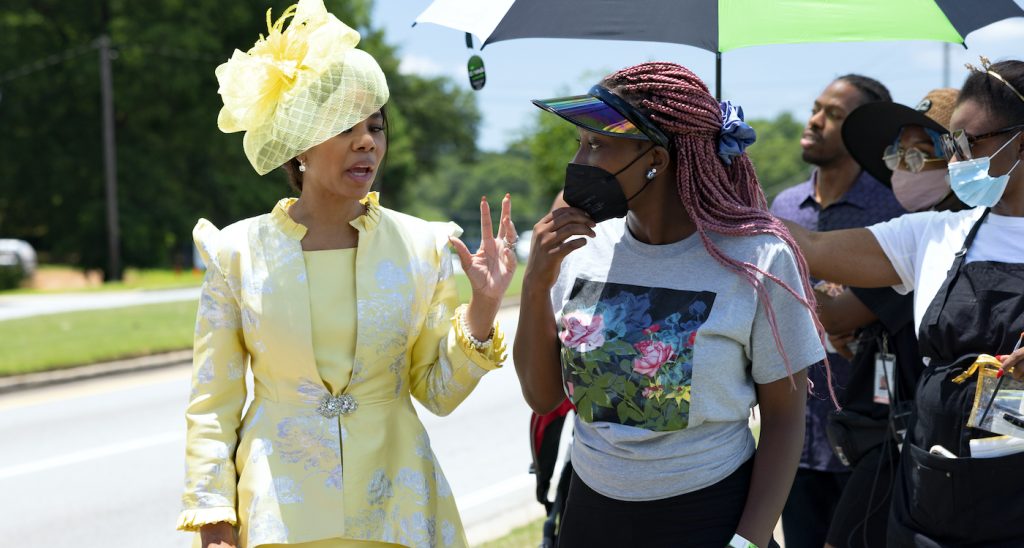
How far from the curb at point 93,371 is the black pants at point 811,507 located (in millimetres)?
8781

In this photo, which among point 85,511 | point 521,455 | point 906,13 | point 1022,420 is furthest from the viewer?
point 521,455

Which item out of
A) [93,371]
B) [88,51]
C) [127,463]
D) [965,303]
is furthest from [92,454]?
[88,51]

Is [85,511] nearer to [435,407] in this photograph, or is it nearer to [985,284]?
[435,407]

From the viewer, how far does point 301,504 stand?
249 cm

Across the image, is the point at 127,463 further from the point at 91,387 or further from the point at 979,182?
the point at 979,182

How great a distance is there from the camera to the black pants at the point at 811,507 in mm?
3875

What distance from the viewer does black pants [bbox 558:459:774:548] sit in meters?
2.32

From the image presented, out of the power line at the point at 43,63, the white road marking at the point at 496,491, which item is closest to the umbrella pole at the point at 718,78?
the white road marking at the point at 496,491

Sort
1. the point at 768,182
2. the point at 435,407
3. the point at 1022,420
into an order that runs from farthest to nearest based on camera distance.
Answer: the point at 768,182
the point at 435,407
the point at 1022,420

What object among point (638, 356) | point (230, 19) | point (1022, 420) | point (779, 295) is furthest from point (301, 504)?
point (230, 19)

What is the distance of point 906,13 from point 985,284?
2.70 feet

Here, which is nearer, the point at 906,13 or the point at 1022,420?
the point at 1022,420

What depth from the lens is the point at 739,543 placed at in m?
2.27

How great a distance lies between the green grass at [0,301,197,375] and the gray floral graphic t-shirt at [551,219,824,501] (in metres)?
9.72
